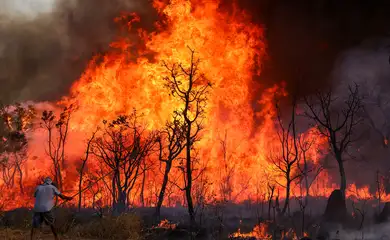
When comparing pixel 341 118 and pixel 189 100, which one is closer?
pixel 189 100

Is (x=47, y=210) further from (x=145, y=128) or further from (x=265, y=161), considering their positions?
(x=265, y=161)

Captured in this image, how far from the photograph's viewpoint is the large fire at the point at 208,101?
44.0 meters

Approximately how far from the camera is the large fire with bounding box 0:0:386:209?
4397 cm

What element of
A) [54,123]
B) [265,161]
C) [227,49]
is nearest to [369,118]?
[265,161]

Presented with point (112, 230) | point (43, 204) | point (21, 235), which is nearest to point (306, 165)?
point (112, 230)

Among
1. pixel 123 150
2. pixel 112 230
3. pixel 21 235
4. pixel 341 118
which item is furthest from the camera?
pixel 341 118

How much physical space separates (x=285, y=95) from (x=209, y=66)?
12032 mm

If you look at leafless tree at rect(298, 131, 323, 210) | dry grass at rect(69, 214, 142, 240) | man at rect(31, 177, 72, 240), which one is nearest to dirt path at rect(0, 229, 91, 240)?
dry grass at rect(69, 214, 142, 240)

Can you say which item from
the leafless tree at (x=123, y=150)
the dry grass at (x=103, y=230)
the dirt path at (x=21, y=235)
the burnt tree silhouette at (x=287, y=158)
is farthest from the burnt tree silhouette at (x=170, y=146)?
the dirt path at (x=21, y=235)

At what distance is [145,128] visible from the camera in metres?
40.8

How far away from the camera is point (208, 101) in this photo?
152 feet

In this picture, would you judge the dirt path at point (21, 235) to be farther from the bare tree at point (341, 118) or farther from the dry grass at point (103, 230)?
the bare tree at point (341, 118)

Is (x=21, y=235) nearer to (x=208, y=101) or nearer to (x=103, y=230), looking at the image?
(x=103, y=230)

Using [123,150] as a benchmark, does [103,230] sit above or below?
below
